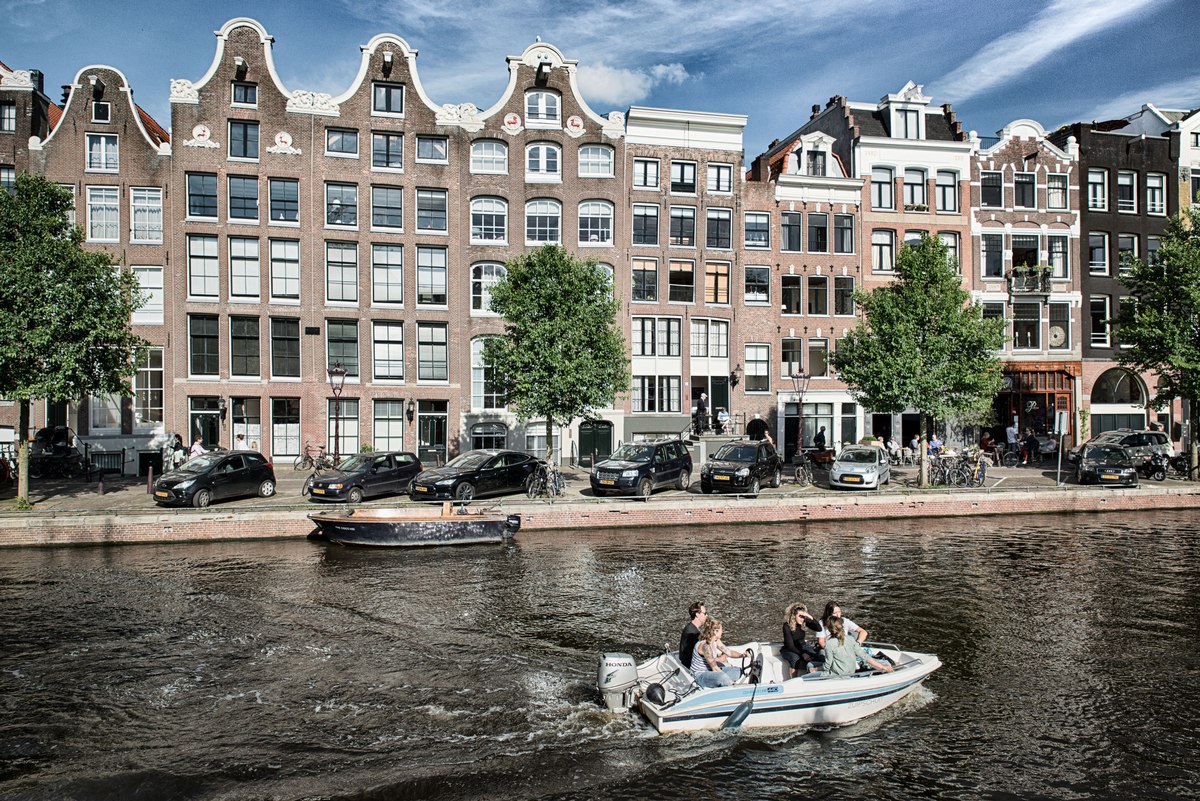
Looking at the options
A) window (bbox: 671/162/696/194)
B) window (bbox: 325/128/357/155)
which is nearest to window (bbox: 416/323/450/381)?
window (bbox: 325/128/357/155)

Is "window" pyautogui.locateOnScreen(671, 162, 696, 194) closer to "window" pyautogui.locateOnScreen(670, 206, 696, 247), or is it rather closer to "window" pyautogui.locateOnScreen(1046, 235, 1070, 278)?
"window" pyautogui.locateOnScreen(670, 206, 696, 247)

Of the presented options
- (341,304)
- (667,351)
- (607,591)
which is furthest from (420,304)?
(607,591)

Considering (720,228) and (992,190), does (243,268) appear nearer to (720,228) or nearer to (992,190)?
(720,228)

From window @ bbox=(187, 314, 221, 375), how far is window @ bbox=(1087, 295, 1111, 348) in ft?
155

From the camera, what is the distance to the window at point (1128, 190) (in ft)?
163

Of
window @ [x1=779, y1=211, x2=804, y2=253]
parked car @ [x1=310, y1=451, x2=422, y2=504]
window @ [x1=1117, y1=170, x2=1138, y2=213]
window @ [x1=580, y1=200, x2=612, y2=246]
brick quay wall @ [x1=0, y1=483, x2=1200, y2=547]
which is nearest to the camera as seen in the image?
brick quay wall @ [x1=0, y1=483, x2=1200, y2=547]

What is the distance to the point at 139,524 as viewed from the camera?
83.2 ft

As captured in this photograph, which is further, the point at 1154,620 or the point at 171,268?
the point at 171,268

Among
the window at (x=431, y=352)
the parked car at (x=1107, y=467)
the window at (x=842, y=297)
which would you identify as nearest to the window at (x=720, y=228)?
the window at (x=842, y=297)

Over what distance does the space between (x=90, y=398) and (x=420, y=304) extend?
600 inches

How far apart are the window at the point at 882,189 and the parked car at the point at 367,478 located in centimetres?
3051

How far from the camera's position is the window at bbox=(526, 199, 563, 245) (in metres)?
42.9

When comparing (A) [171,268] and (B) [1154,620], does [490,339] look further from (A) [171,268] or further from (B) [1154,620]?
(B) [1154,620]

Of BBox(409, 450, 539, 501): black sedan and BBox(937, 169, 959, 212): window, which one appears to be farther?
BBox(937, 169, 959, 212): window
